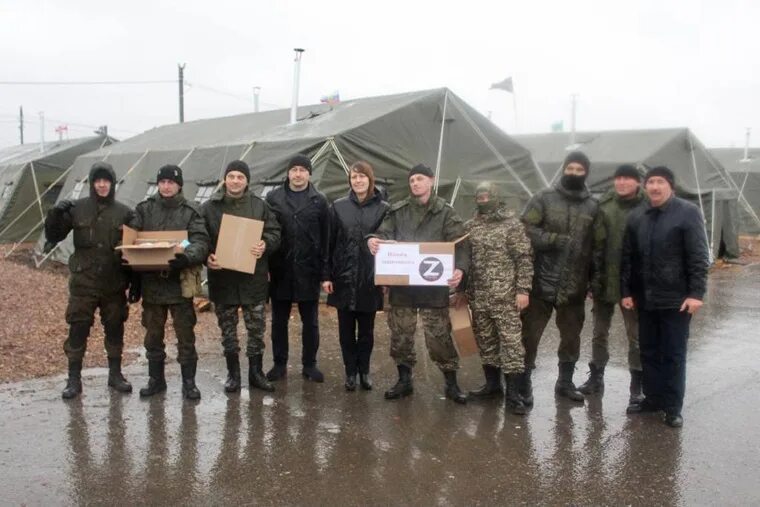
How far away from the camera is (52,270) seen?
1298 centimetres

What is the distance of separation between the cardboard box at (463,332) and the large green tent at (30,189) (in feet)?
49.6

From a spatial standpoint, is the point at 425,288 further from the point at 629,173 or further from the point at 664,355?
the point at 629,173

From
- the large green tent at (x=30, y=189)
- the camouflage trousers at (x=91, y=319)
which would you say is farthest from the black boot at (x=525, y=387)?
the large green tent at (x=30, y=189)

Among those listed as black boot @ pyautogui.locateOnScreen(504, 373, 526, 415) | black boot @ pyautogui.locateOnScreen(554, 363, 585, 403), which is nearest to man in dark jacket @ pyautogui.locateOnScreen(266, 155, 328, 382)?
black boot @ pyautogui.locateOnScreen(504, 373, 526, 415)

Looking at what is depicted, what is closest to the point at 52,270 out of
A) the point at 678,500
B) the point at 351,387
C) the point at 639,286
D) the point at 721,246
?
the point at 351,387

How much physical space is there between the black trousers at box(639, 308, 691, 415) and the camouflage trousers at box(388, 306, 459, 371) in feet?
4.55

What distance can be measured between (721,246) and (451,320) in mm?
14059

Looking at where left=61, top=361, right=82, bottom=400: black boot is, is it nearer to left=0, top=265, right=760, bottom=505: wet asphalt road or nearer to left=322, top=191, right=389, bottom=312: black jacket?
left=0, top=265, right=760, bottom=505: wet asphalt road

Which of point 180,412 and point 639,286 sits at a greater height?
point 639,286

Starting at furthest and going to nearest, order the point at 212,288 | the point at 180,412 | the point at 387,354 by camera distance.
Result: 1. the point at 387,354
2. the point at 212,288
3. the point at 180,412

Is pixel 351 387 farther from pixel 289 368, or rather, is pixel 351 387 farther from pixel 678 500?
pixel 678 500

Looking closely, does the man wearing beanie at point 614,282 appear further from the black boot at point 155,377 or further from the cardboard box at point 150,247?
the black boot at point 155,377

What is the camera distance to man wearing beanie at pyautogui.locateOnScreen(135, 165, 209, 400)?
4.91 meters

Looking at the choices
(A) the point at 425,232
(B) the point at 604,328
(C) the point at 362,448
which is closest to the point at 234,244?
(A) the point at 425,232
